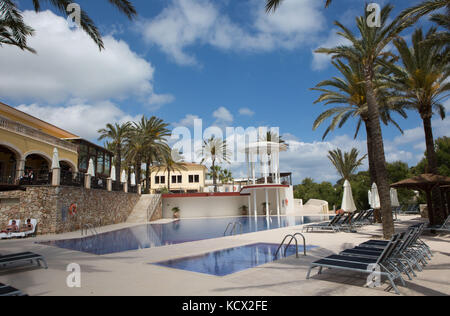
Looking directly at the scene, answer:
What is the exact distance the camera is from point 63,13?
9.74m

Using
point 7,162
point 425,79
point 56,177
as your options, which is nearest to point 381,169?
point 425,79

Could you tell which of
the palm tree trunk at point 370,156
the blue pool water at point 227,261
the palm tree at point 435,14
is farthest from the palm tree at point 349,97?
the blue pool water at point 227,261

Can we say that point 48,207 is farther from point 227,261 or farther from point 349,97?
point 349,97

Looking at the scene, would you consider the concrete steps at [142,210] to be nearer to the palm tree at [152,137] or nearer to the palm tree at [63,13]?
the palm tree at [152,137]

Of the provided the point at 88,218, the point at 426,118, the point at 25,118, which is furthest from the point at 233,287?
the point at 25,118

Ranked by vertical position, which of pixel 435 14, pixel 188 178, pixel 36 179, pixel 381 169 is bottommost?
pixel 381 169

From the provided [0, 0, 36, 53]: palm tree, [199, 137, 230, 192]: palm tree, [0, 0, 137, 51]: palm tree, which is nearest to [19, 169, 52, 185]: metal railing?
[0, 0, 36, 53]: palm tree

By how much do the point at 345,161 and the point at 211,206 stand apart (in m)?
18.3

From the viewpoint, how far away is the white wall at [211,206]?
115 feet

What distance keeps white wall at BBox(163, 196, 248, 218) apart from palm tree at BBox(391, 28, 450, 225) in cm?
2308

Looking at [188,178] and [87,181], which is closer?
[87,181]

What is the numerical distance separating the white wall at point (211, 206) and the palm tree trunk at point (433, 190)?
22.9 meters

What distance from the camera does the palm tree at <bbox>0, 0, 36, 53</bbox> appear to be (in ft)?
32.8
